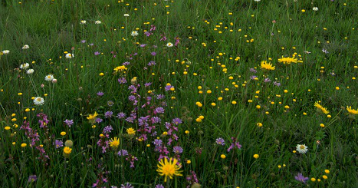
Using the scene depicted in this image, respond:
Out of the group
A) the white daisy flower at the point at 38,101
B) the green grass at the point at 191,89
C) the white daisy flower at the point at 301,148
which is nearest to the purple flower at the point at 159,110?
the green grass at the point at 191,89

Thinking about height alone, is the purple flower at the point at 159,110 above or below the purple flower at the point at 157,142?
above

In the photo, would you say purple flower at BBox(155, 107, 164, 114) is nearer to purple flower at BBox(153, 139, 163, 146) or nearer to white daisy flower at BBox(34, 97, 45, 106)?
purple flower at BBox(153, 139, 163, 146)

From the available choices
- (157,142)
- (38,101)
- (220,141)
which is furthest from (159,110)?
(38,101)

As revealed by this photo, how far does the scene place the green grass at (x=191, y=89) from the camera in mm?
1866

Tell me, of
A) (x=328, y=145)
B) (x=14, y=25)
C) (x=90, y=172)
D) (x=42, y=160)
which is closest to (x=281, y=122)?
(x=328, y=145)

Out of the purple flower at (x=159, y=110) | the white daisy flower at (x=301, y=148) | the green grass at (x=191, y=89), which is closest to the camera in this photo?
the green grass at (x=191, y=89)

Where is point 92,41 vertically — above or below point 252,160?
above

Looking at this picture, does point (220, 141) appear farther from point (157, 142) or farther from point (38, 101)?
point (38, 101)

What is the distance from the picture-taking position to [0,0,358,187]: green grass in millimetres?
1866

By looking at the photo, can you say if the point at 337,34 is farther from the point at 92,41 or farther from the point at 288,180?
the point at 92,41

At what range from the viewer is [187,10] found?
3.80 meters

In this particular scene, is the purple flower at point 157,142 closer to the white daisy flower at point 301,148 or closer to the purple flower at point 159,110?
the purple flower at point 159,110

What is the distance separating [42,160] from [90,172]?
0.79 feet

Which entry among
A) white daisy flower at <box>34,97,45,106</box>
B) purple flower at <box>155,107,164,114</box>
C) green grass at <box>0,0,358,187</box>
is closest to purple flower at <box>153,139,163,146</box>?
green grass at <box>0,0,358,187</box>
